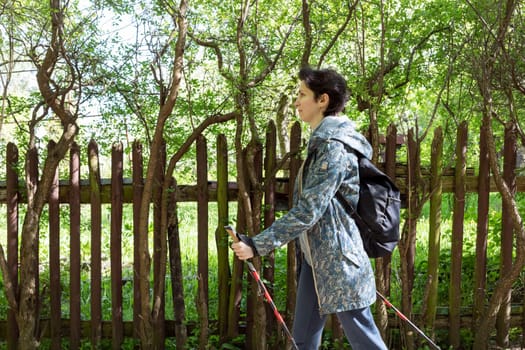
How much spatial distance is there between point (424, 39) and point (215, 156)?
1784 mm

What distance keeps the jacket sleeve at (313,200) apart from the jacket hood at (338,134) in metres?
0.05

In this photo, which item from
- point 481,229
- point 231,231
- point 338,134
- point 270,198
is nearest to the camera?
point 231,231

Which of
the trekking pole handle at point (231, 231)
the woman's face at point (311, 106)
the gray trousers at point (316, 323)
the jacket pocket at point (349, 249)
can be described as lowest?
the gray trousers at point (316, 323)

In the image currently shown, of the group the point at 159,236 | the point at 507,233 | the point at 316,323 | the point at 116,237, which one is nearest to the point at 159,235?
the point at 159,236

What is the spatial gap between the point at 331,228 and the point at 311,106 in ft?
2.03

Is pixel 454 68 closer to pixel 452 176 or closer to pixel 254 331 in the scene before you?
pixel 452 176

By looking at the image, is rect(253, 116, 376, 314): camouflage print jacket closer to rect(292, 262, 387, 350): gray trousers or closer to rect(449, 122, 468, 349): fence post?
rect(292, 262, 387, 350): gray trousers

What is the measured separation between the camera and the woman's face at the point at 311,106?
121 inches

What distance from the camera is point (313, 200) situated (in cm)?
273

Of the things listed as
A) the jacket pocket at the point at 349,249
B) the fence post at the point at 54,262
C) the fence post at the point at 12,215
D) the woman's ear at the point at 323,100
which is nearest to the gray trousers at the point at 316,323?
the jacket pocket at the point at 349,249

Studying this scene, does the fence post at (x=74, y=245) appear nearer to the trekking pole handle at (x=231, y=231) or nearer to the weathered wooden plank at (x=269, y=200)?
the weathered wooden plank at (x=269, y=200)

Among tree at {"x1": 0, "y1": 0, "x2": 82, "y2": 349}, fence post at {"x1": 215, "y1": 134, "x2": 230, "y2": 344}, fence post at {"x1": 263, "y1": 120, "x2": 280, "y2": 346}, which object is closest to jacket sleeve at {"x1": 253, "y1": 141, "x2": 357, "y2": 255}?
fence post at {"x1": 263, "y1": 120, "x2": 280, "y2": 346}

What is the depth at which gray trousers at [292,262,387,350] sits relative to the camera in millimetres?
2924

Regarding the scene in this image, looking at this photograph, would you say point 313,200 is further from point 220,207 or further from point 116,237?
point 116,237
